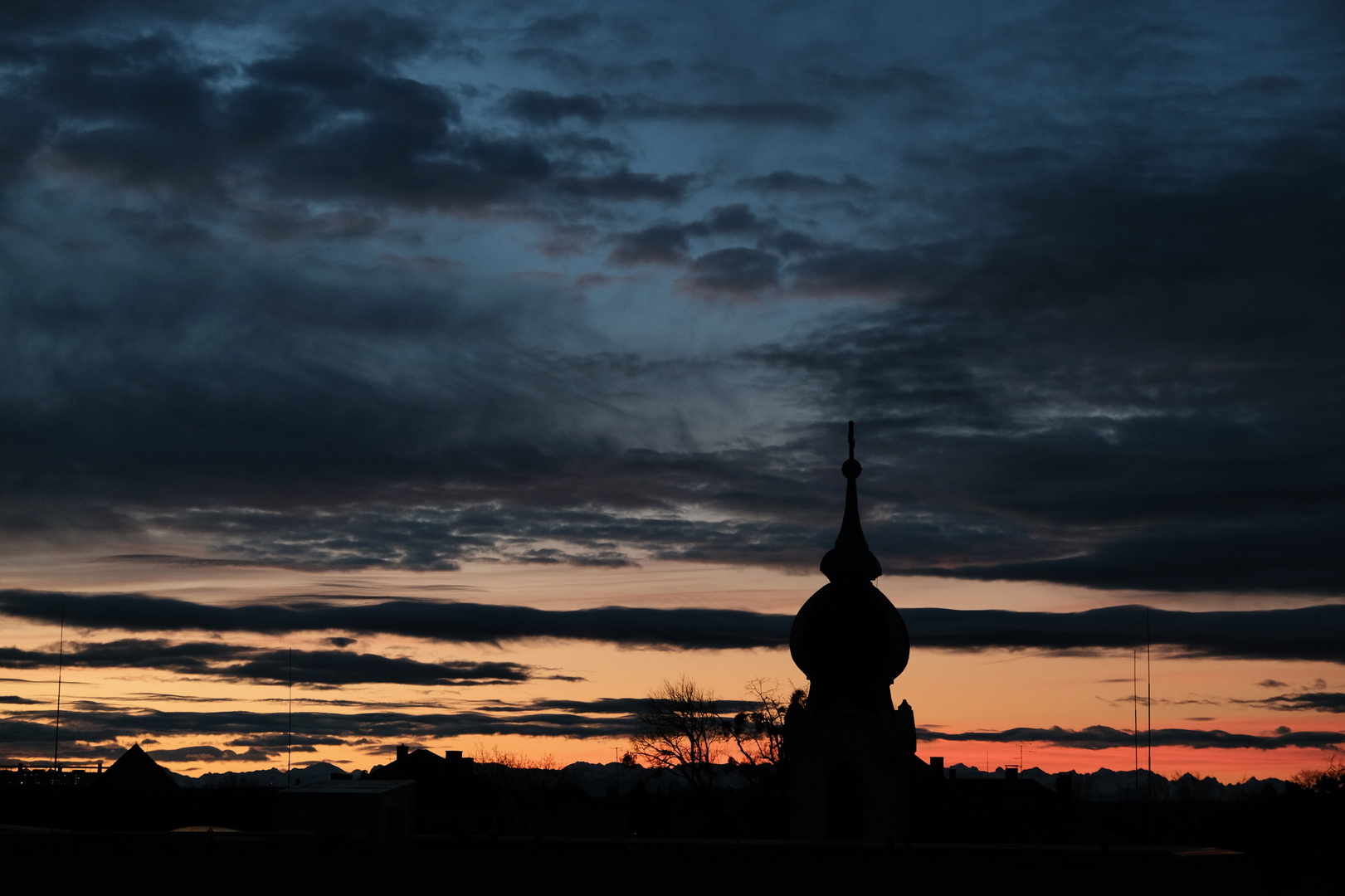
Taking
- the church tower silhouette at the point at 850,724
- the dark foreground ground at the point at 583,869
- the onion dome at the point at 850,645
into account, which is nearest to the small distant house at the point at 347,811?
the dark foreground ground at the point at 583,869

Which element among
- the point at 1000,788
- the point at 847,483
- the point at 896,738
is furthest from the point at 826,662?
the point at 1000,788

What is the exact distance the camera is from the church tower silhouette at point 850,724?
2099 inches

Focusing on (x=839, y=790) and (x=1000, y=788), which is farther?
(x=1000, y=788)

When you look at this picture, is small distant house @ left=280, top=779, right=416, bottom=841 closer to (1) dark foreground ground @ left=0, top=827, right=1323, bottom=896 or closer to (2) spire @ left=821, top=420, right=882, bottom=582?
(1) dark foreground ground @ left=0, top=827, right=1323, bottom=896

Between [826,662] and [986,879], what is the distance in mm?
25138

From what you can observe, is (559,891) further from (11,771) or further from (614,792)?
(614,792)

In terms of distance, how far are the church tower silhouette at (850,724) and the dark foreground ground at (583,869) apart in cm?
1854

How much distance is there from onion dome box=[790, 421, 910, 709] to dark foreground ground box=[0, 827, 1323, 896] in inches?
799

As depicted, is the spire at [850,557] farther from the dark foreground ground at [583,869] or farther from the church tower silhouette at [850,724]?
the dark foreground ground at [583,869]

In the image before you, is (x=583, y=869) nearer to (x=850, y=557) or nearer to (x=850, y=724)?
(x=850, y=724)

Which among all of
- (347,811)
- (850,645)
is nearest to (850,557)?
(850,645)

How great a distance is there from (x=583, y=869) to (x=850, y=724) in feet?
79.0

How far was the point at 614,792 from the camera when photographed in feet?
589

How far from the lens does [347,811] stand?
4119cm
